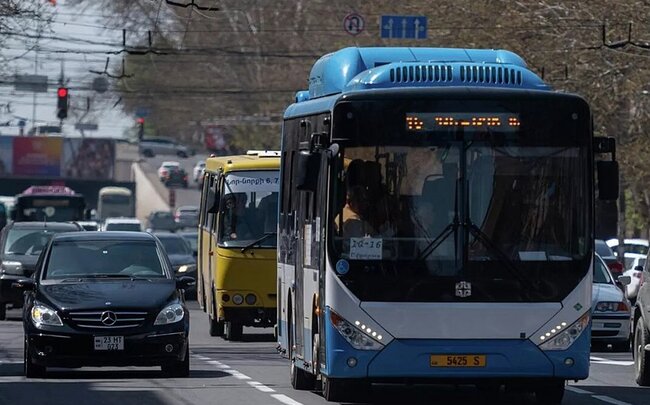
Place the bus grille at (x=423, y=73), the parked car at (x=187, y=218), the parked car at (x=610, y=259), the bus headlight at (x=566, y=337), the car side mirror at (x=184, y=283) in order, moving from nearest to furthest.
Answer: the bus headlight at (x=566, y=337) < the bus grille at (x=423, y=73) < the car side mirror at (x=184, y=283) < the parked car at (x=610, y=259) < the parked car at (x=187, y=218)

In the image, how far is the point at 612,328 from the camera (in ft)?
86.7

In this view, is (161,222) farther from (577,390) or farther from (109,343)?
(577,390)

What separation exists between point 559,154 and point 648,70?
24.4 meters

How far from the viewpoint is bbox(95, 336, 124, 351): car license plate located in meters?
18.7

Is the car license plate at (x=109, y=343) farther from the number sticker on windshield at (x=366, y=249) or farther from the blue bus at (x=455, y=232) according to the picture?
the number sticker on windshield at (x=366, y=249)

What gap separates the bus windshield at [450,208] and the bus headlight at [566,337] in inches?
10.9

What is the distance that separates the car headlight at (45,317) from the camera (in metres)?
18.8

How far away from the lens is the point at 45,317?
18.9 metres

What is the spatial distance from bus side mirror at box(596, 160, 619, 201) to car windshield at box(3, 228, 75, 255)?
20358 mm

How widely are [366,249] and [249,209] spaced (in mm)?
12059

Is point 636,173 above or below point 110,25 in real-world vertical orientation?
below

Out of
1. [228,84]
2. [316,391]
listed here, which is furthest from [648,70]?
[228,84]

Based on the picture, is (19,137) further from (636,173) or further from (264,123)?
(636,173)

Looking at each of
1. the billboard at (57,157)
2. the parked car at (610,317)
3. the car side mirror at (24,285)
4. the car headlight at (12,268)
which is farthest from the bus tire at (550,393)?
the billboard at (57,157)
